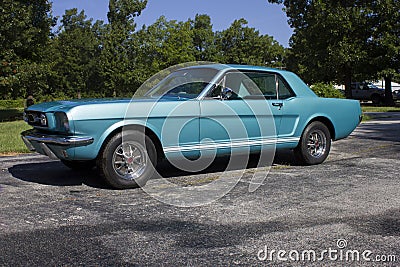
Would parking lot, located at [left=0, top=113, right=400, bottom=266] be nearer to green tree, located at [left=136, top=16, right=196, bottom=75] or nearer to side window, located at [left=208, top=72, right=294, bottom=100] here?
side window, located at [left=208, top=72, right=294, bottom=100]

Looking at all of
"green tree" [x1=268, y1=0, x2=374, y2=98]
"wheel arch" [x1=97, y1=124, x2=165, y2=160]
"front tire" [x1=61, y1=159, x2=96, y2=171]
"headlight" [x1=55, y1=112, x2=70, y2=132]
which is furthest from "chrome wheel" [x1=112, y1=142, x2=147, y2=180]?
"green tree" [x1=268, y1=0, x2=374, y2=98]

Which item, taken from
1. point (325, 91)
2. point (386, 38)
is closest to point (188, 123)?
point (325, 91)

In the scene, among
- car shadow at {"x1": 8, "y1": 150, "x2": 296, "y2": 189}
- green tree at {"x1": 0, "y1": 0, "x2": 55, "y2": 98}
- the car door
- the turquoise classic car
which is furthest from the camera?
green tree at {"x1": 0, "y1": 0, "x2": 55, "y2": 98}

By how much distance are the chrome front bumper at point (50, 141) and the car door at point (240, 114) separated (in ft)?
4.98

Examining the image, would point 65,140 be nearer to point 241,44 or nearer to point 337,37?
point 337,37

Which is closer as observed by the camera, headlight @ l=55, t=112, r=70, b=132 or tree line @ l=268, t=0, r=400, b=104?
headlight @ l=55, t=112, r=70, b=132

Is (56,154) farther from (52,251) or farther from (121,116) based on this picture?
(52,251)

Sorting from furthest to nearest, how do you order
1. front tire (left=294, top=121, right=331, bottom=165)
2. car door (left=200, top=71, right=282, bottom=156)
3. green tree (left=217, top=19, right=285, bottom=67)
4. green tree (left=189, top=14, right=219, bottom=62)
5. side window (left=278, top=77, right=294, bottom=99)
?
green tree (left=217, top=19, right=285, bottom=67) < green tree (left=189, top=14, right=219, bottom=62) < front tire (left=294, top=121, right=331, bottom=165) < side window (left=278, top=77, right=294, bottom=99) < car door (left=200, top=71, right=282, bottom=156)

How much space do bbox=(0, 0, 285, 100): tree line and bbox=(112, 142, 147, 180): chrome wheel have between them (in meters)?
16.6

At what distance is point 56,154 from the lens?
205 inches

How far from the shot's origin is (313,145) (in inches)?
279

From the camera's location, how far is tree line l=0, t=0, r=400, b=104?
21.5 meters

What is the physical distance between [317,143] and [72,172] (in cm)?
380

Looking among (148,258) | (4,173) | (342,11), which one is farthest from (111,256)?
(342,11)
